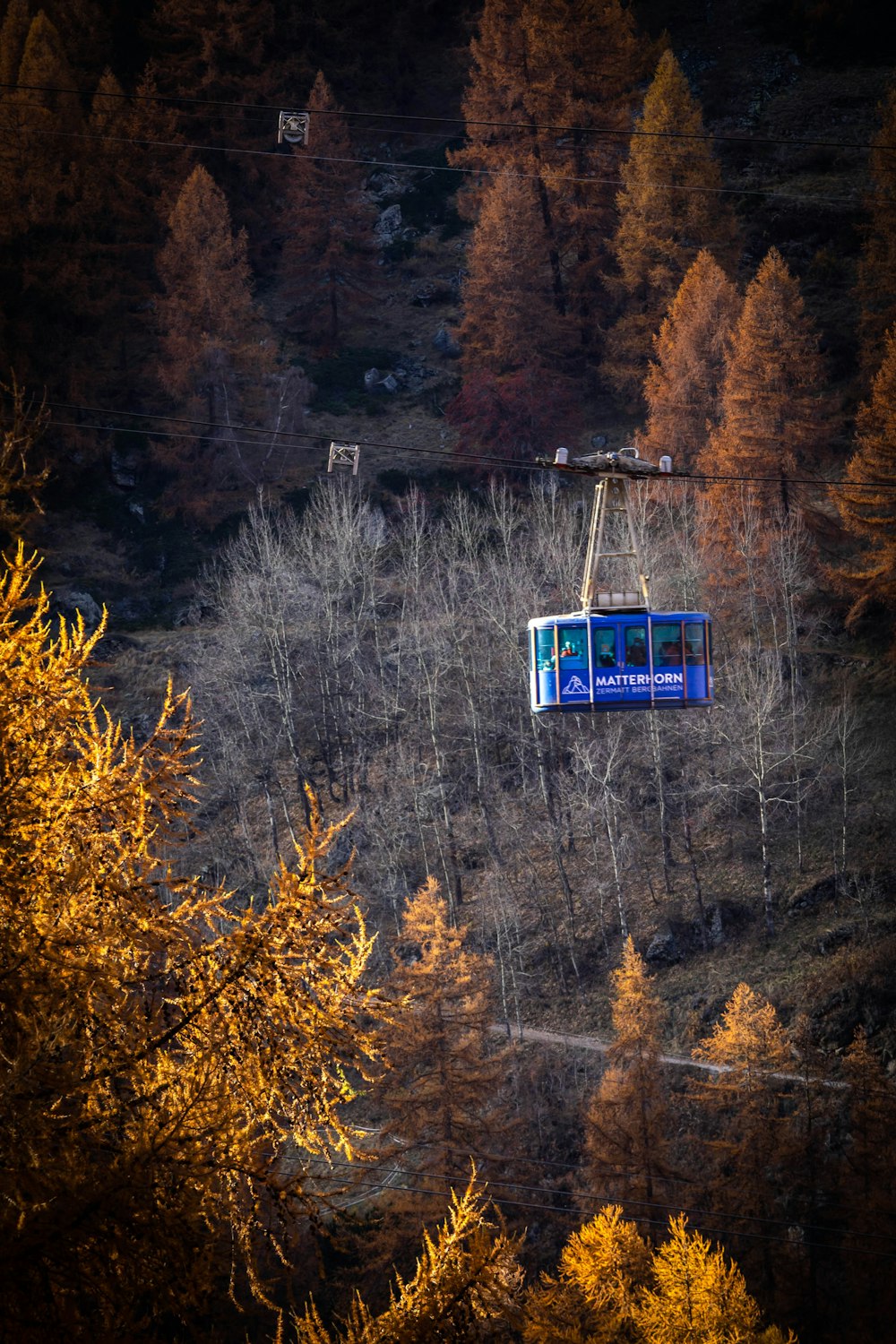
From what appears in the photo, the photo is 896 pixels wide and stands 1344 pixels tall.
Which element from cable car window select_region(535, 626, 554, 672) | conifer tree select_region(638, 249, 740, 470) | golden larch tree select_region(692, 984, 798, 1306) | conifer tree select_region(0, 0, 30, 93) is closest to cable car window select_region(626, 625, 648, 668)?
cable car window select_region(535, 626, 554, 672)

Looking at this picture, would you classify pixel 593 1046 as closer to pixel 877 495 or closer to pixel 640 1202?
pixel 640 1202

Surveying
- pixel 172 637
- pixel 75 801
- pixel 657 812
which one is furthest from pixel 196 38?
pixel 75 801

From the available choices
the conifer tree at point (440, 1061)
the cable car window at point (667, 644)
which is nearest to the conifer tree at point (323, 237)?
the conifer tree at point (440, 1061)

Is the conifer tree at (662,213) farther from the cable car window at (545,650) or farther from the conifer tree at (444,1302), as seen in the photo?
the conifer tree at (444,1302)

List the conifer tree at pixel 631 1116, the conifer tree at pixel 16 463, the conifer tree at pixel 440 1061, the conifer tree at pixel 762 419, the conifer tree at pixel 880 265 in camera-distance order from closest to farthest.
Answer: the conifer tree at pixel 16 463 → the conifer tree at pixel 631 1116 → the conifer tree at pixel 440 1061 → the conifer tree at pixel 762 419 → the conifer tree at pixel 880 265

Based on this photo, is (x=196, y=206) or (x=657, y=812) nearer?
(x=657, y=812)

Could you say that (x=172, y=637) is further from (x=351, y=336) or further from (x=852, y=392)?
(x=852, y=392)
